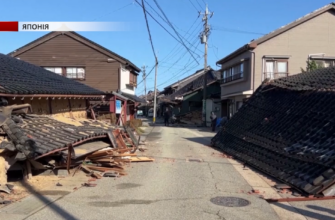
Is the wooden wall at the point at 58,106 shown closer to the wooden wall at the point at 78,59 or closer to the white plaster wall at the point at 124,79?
the wooden wall at the point at 78,59

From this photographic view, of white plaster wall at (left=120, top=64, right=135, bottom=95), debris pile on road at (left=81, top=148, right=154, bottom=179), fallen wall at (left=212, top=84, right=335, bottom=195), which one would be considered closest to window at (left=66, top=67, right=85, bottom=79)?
white plaster wall at (left=120, top=64, right=135, bottom=95)

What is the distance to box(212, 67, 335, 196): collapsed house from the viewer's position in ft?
28.1

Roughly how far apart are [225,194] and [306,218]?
2.20 m

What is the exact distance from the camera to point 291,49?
26172 mm

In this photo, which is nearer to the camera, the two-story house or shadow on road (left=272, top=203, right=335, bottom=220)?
shadow on road (left=272, top=203, right=335, bottom=220)

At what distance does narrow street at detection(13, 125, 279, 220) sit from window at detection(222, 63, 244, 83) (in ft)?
56.1

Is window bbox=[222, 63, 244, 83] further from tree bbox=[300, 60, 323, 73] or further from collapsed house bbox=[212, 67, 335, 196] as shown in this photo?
collapsed house bbox=[212, 67, 335, 196]

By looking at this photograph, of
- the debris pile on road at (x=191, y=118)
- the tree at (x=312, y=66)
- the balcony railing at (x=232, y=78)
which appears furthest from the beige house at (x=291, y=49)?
the debris pile on road at (x=191, y=118)

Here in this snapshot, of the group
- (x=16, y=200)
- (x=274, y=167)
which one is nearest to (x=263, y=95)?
(x=274, y=167)

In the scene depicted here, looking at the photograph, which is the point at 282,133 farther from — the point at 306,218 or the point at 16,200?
the point at 16,200

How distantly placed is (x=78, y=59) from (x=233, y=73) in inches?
556

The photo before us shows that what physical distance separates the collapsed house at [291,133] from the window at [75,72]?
17.0 meters

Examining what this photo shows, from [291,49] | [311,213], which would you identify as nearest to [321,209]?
[311,213]

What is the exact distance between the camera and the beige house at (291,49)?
84.9 ft
